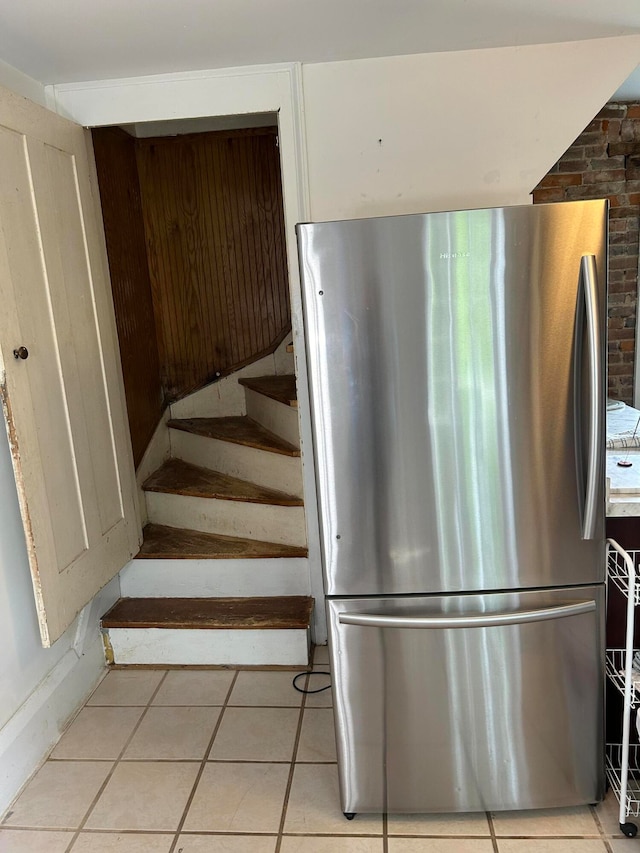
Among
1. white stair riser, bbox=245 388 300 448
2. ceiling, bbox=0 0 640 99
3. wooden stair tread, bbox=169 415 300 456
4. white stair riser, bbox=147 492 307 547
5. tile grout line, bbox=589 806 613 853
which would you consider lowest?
tile grout line, bbox=589 806 613 853

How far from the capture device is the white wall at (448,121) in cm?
209

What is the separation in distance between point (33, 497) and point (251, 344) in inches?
68.8

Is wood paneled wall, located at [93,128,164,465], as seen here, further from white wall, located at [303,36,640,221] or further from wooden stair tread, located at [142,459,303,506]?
white wall, located at [303,36,640,221]

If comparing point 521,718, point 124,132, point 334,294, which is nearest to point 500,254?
point 334,294

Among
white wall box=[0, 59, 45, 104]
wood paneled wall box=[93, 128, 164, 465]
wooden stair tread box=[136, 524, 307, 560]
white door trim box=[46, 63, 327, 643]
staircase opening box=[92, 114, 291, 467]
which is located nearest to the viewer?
white wall box=[0, 59, 45, 104]

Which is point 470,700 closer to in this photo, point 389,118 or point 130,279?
point 389,118

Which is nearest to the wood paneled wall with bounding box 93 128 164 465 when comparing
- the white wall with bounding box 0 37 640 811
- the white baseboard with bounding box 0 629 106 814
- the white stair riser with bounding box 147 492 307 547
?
the white stair riser with bounding box 147 492 307 547

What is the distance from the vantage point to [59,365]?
2055 millimetres

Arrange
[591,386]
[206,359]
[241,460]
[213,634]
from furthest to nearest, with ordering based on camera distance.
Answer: [206,359] → [241,460] → [213,634] → [591,386]

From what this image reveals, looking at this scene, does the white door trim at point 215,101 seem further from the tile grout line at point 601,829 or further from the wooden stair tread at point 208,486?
the tile grout line at point 601,829

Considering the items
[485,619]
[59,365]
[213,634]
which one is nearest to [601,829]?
[485,619]

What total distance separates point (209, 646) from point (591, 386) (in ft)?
5.72

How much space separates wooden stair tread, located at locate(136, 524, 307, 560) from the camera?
2586 mm

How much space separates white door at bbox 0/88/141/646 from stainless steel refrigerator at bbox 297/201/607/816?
34.9 inches
